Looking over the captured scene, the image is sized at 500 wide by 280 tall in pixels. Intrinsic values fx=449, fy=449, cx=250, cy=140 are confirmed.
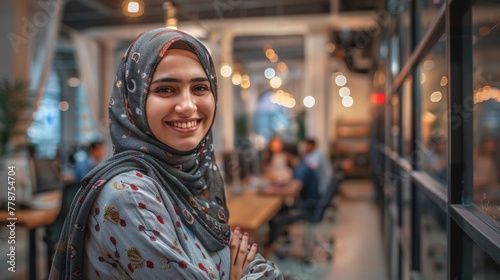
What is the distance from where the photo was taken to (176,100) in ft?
3.85

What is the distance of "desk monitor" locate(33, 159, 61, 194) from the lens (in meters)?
3.97

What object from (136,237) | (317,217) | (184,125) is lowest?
(317,217)

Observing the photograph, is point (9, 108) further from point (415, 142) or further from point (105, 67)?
point (415, 142)

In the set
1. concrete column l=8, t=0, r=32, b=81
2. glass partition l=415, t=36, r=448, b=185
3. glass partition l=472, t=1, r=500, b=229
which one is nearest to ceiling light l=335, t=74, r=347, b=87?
glass partition l=415, t=36, r=448, b=185

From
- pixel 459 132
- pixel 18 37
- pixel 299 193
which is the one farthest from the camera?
pixel 299 193

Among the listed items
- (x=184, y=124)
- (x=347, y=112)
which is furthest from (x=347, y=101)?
(x=184, y=124)

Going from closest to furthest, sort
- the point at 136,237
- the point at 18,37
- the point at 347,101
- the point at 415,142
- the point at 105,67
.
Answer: the point at 136,237 → the point at 415,142 → the point at 18,37 → the point at 105,67 → the point at 347,101

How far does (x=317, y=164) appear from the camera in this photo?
24.9ft

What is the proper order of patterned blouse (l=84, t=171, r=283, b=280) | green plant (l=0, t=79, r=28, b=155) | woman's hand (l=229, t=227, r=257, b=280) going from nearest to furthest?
patterned blouse (l=84, t=171, r=283, b=280), woman's hand (l=229, t=227, r=257, b=280), green plant (l=0, t=79, r=28, b=155)

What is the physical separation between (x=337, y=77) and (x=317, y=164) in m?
7.54

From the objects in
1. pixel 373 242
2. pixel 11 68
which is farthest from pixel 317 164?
pixel 11 68

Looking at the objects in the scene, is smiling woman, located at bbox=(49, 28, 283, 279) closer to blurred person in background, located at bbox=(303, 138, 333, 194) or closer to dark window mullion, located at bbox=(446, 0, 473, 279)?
dark window mullion, located at bbox=(446, 0, 473, 279)

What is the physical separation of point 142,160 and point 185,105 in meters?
0.18

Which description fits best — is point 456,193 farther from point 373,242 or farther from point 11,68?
point 11,68
